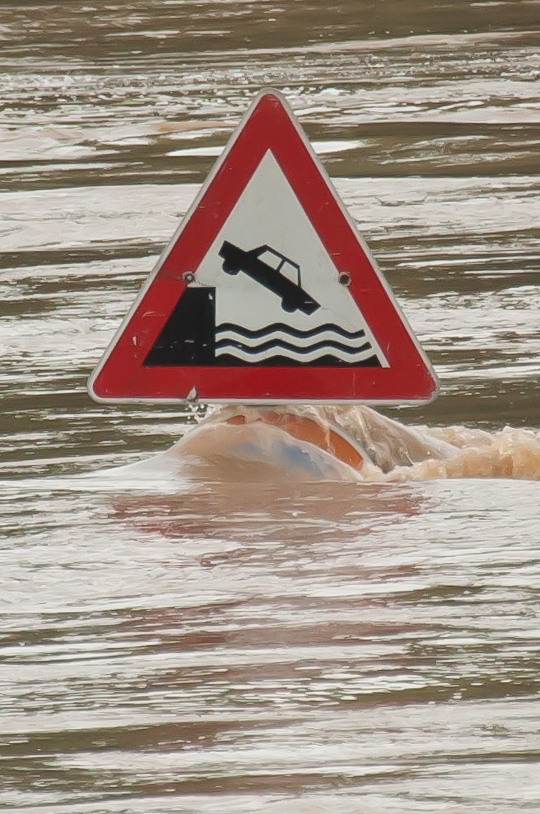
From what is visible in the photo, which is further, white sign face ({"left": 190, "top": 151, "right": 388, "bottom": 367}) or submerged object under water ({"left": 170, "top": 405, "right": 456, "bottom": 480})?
submerged object under water ({"left": 170, "top": 405, "right": 456, "bottom": 480})

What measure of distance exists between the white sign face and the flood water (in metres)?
0.31

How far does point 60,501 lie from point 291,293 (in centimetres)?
68

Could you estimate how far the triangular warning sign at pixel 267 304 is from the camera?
4289mm

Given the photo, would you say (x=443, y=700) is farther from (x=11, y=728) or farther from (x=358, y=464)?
(x=358, y=464)

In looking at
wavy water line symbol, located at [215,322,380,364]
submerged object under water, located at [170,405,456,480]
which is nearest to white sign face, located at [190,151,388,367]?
wavy water line symbol, located at [215,322,380,364]

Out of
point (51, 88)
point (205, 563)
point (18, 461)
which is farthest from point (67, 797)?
point (51, 88)

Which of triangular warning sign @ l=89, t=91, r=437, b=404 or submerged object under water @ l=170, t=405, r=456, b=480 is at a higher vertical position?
triangular warning sign @ l=89, t=91, r=437, b=404

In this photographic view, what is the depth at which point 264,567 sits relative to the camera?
3762 mm

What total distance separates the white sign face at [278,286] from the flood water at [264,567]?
1.02 feet

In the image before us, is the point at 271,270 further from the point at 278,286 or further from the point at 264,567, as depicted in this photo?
the point at 264,567

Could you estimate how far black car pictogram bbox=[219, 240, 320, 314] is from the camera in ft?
14.2

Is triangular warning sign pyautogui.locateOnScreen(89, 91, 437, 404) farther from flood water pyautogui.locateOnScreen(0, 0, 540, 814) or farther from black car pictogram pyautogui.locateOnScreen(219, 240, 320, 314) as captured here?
flood water pyautogui.locateOnScreen(0, 0, 540, 814)

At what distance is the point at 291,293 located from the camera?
4.32m

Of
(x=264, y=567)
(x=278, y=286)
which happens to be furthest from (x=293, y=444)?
(x=264, y=567)
